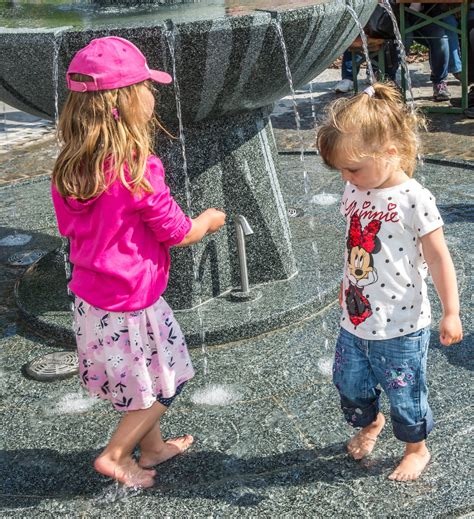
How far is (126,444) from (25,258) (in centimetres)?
240

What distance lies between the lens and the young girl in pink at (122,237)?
8.81 feet

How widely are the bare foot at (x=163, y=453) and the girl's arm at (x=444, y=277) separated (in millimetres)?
1004

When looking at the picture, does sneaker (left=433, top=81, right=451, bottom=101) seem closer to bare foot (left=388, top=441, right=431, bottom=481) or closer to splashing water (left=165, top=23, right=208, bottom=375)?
splashing water (left=165, top=23, right=208, bottom=375)

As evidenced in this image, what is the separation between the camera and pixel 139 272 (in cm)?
284

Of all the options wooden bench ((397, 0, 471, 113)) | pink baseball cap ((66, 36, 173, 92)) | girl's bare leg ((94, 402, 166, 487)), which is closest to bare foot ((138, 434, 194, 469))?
girl's bare leg ((94, 402, 166, 487))

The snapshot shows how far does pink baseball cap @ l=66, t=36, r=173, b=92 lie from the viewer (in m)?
2.67

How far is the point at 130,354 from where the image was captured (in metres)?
2.88

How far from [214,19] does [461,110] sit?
508 cm

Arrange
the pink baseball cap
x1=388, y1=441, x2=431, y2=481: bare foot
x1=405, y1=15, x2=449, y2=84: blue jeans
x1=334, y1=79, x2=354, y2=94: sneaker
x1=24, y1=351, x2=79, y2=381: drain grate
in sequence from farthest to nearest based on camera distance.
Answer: x1=334, y1=79, x2=354, y2=94: sneaker → x1=405, y1=15, x2=449, y2=84: blue jeans → x1=24, y1=351, x2=79, y2=381: drain grate → x1=388, y1=441, x2=431, y2=481: bare foot → the pink baseball cap

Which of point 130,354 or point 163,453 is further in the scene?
point 163,453

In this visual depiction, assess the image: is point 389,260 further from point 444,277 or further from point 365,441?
point 365,441

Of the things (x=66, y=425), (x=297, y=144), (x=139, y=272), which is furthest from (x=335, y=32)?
(x=297, y=144)

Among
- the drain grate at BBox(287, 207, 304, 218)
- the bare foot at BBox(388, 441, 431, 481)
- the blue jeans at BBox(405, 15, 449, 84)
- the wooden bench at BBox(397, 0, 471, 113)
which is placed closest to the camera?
the bare foot at BBox(388, 441, 431, 481)

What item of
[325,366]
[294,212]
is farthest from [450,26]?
[325,366]
